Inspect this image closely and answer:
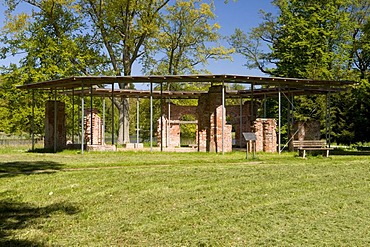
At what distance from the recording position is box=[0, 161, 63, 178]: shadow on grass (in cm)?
1207

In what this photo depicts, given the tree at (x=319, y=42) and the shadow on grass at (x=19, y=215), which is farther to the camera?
the tree at (x=319, y=42)

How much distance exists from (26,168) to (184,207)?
6840mm

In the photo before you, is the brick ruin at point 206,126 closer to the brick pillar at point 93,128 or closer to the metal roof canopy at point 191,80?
the brick pillar at point 93,128

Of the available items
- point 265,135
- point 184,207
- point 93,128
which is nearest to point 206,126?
point 265,135

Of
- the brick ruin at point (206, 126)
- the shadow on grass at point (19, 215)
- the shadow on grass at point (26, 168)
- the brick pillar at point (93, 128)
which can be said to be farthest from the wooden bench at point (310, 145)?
the shadow on grass at point (19, 215)

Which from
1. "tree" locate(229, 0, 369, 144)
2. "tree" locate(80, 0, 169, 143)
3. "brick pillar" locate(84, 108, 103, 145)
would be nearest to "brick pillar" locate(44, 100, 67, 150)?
"brick pillar" locate(84, 108, 103, 145)

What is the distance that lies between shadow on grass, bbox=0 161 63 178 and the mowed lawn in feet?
0.28

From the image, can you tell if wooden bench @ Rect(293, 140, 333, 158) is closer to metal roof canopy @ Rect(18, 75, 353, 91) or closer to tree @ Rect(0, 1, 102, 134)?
metal roof canopy @ Rect(18, 75, 353, 91)

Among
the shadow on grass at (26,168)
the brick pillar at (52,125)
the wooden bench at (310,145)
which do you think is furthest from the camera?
the brick pillar at (52,125)

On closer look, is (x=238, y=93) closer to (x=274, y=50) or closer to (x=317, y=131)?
(x=317, y=131)

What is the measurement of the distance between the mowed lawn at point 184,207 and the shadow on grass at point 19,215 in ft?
0.04

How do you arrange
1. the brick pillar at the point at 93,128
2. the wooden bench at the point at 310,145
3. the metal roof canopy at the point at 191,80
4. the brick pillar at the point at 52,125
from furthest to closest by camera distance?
the brick pillar at the point at 93,128 → the brick pillar at the point at 52,125 → the metal roof canopy at the point at 191,80 → the wooden bench at the point at 310,145

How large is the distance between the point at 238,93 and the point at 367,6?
52.4ft

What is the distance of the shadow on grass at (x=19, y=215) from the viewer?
586 centimetres
